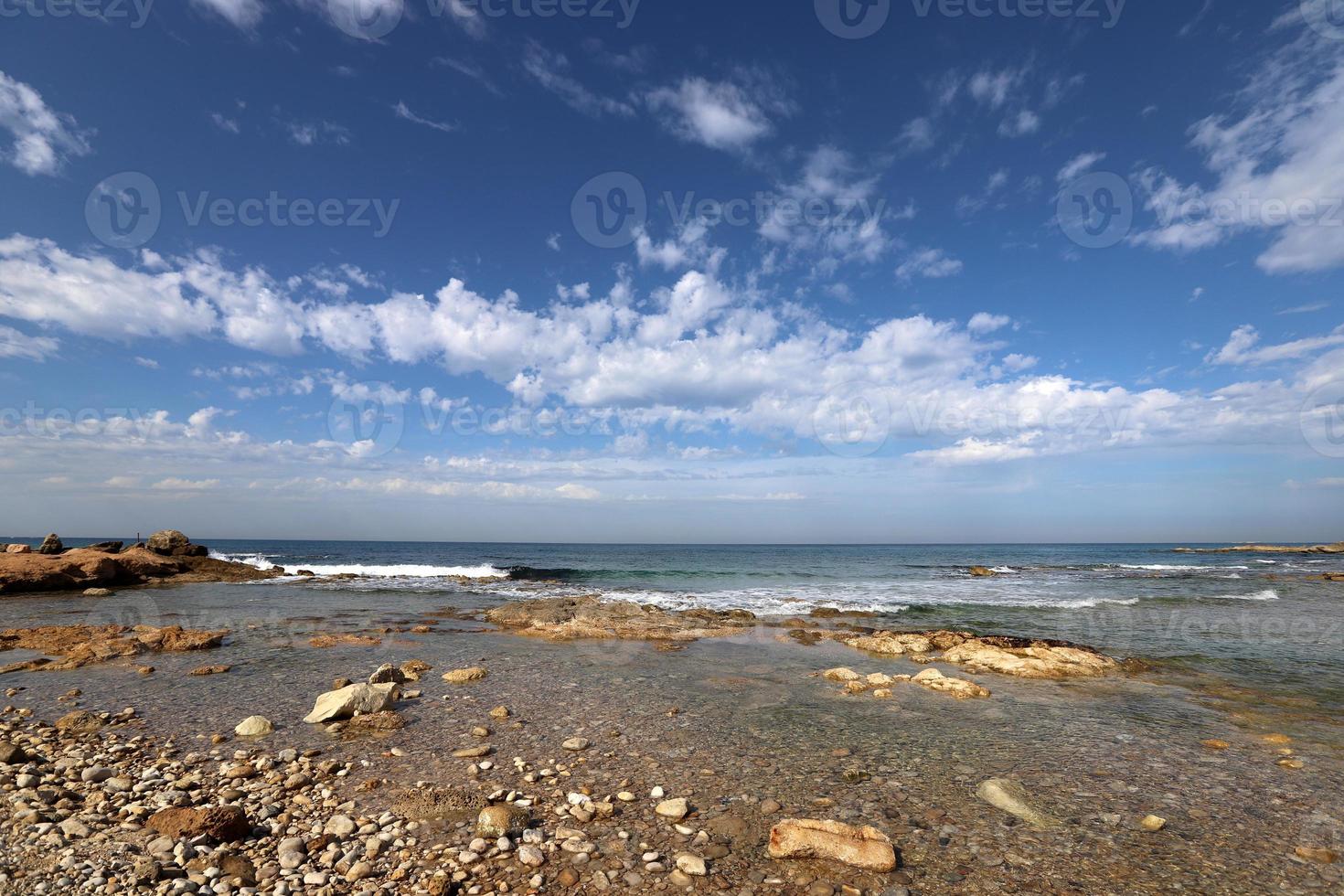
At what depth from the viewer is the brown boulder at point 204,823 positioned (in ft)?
17.2

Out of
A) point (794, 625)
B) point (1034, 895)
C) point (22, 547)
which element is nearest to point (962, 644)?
point (794, 625)

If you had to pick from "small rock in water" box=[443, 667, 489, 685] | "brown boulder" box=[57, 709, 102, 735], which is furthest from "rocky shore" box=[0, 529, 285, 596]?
"small rock in water" box=[443, 667, 489, 685]

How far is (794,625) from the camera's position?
21.1 m

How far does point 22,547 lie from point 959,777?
5052cm

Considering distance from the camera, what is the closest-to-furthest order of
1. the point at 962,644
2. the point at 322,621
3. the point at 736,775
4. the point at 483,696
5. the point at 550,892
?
1. the point at 550,892
2. the point at 736,775
3. the point at 483,696
4. the point at 962,644
5. the point at 322,621

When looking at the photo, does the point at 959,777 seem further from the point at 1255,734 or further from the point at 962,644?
the point at 962,644

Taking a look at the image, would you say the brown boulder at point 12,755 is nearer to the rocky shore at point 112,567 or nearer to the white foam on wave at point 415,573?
the rocky shore at point 112,567

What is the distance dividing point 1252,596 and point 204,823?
146ft

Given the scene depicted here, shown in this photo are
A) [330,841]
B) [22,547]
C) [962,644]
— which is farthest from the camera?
[22,547]

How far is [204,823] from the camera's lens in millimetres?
5355

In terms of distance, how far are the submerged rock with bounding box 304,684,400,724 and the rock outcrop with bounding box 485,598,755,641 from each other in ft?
27.7

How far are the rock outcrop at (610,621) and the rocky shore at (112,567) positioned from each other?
23053 mm

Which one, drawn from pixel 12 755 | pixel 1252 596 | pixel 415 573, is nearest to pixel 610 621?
pixel 12 755

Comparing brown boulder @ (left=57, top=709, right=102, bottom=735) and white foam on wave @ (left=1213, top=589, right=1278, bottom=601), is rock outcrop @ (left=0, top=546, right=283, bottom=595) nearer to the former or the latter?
brown boulder @ (left=57, top=709, right=102, bottom=735)
